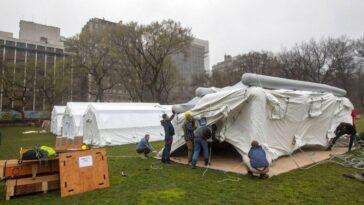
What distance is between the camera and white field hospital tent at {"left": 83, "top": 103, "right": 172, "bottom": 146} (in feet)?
53.5

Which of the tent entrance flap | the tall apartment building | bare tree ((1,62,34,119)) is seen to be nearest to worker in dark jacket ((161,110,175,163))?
the tent entrance flap

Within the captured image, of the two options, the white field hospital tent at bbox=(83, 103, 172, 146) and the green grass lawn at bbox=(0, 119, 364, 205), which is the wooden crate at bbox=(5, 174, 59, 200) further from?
the white field hospital tent at bbox=(83, 103, 172, 146)

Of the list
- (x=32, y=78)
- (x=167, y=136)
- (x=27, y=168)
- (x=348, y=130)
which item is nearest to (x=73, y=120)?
(x=167, y=136)

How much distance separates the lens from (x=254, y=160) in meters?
6.81

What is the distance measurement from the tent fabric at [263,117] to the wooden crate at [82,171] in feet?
13.0

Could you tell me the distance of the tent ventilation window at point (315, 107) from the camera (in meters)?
10.3

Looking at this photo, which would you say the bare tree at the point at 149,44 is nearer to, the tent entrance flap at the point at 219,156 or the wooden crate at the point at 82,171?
the tent entrance flap at the point at 219,156

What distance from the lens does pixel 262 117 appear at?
8297mm

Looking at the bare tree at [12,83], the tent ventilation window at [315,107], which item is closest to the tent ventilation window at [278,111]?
the tent ventilation window at [315,107]

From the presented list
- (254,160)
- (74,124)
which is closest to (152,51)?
(74,124)

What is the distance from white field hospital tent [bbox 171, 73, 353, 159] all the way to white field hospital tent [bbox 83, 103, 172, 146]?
7092 millimetres

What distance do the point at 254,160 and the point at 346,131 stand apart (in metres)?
A: 5.84

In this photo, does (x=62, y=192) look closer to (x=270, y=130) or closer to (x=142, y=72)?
(x=270, y=130)

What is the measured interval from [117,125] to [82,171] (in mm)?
10923
